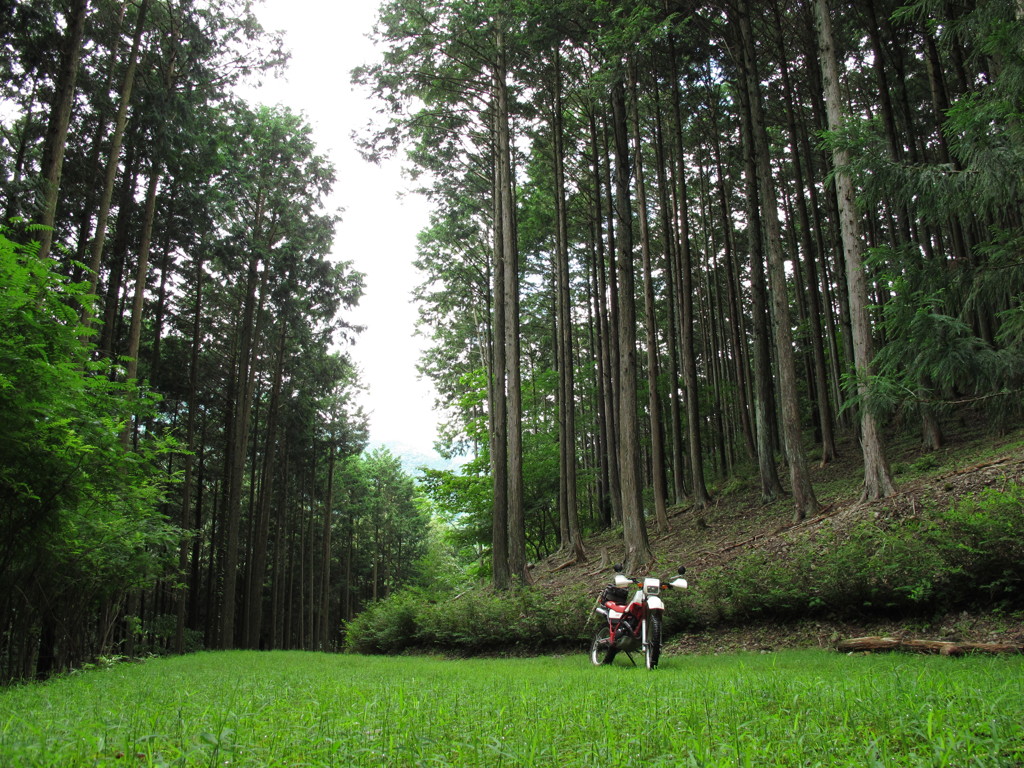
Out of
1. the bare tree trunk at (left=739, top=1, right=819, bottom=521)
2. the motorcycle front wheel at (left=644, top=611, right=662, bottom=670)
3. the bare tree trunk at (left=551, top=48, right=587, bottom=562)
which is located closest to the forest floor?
the bare tree trunk at (left=739, top=1, right=819, bottom=521)

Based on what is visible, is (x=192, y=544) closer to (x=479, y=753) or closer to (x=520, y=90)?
(x=520, y=90)

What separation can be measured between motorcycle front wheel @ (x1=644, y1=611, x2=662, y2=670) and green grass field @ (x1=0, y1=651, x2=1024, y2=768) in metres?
2.50

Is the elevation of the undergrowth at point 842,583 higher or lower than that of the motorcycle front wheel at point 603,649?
higher

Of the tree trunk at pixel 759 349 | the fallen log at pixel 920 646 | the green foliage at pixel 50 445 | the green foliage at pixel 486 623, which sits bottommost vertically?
the green foliage at pixel 486 623

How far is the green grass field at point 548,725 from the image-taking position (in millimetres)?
2412

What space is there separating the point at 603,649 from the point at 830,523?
4708 mm

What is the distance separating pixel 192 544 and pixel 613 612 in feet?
77.8

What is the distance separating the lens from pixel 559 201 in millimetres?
16922

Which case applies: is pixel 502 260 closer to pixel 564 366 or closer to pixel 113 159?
pixel 564 366

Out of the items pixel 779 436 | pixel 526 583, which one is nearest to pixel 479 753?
pixel 526 583

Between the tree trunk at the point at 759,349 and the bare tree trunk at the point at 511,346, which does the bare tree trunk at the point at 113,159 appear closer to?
the bare tree trunk at the point at 511,346

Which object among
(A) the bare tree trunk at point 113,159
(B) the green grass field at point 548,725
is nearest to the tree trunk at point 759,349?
(B) the green grass field at point 548,725

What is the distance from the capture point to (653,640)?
715 cm

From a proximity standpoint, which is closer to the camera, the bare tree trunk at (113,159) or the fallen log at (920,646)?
the fallen log at (920,646)
